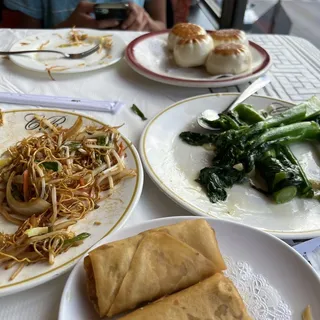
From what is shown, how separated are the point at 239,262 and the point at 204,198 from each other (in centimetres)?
22

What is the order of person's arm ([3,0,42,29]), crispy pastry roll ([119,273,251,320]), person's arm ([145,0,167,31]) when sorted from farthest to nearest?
person's arm ([145,0,167,31]) → person's arm ([3,0,42,29]) → crispy pastry roll ([119,273,251,320])

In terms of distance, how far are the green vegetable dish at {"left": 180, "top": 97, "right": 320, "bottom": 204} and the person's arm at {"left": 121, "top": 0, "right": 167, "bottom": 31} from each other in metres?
1.08

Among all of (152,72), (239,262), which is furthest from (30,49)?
(239,262)

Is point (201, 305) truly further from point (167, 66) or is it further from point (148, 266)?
point (167, 66)

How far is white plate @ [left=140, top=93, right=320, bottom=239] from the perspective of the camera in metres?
0.81

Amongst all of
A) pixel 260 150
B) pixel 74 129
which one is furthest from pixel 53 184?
pixel 260 150

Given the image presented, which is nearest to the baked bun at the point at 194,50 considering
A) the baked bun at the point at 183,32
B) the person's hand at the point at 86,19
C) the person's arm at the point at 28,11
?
the baked bun at the point at 183,32

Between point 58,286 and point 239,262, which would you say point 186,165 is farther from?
point 58,286

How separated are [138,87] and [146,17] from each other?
929 mm

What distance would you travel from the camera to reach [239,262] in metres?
0.69

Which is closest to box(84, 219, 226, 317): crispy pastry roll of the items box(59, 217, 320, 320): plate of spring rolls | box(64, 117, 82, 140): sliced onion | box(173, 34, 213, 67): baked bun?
box(59, 217, 320, 320): plate of spring rolls

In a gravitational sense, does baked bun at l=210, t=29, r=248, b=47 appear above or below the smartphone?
above

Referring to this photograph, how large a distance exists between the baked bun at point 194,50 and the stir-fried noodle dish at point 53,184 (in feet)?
1.81

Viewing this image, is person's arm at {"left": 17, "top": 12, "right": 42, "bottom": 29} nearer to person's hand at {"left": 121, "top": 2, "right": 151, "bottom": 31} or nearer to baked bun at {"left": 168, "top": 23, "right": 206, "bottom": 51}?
person's hand at {"left": 121, "top": 2, "right": 151, "bottom": 31}
